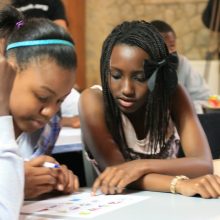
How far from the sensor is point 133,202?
4.18 ft

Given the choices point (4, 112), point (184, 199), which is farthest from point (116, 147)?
point (4, 112)

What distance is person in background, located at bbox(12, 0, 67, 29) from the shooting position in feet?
9.39

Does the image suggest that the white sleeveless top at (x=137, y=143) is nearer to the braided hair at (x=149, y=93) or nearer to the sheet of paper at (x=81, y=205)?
the braided hair at (x=149, y=93)

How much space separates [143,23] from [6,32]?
1.81ft

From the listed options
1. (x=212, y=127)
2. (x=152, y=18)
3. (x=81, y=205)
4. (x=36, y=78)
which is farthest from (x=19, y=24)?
(x=152, y=18)

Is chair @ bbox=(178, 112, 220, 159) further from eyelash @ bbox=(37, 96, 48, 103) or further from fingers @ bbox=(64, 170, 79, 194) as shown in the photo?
eyelash @ bbox=(37, 96, 48, 103)

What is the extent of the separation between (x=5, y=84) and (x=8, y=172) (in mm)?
207

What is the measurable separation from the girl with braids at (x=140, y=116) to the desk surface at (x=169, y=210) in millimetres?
169

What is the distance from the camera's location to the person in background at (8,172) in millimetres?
1057

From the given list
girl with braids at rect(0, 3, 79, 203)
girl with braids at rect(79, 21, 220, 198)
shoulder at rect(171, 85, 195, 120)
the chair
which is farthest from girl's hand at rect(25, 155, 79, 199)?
the chair

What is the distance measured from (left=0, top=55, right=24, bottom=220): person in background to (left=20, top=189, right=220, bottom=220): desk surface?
0.09 metres

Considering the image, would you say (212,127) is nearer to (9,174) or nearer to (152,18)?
(9,174)

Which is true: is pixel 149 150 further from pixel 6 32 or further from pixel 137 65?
pixel 6 32

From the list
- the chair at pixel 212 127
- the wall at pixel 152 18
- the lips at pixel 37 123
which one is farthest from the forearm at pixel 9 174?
the wall at pixel 152 18
